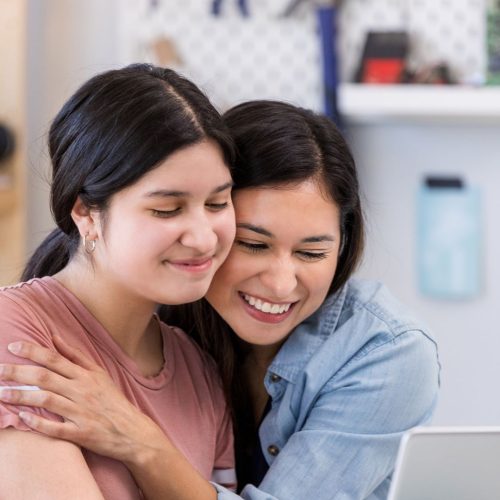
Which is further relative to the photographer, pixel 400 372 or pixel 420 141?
pixel 420 141

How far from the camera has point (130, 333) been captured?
54.7 inches

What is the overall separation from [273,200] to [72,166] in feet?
0.99

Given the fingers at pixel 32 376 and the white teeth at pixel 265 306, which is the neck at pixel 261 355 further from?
the fingers at pixel 32 376

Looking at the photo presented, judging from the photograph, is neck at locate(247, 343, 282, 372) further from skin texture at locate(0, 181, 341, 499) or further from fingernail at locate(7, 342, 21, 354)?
fingernail at locate(7, 342, 21, 354)

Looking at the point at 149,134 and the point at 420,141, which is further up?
the point at 149,134

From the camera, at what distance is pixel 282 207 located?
1403 mm

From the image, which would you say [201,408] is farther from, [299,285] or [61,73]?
[61,73]

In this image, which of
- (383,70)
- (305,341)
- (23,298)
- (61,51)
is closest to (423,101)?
(383,70)

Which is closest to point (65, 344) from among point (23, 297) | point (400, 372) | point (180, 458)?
point (23, 297)

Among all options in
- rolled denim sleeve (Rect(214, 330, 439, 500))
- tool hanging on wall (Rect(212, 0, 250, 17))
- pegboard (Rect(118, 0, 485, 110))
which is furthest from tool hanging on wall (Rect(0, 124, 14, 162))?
rolled denim sleeve (Rect(214, 330, 439, 500))

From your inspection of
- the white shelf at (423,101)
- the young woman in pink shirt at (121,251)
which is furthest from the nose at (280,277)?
the white shelf at (423,101)

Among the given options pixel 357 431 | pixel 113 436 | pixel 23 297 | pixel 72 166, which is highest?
pixel 72 166

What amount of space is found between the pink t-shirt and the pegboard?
4.15ft

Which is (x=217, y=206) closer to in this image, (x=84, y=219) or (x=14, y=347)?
(x=84, y=219)
